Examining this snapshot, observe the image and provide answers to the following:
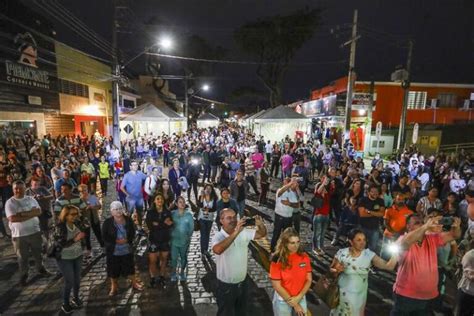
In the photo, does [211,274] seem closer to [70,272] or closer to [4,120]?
[70,272]

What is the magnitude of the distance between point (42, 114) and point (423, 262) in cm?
2148

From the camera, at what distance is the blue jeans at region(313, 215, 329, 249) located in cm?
640

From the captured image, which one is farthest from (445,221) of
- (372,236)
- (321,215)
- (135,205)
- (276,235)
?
(135,205)

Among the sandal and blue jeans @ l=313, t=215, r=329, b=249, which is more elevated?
blue jeans @ l=313, t=215, r=329, b=249

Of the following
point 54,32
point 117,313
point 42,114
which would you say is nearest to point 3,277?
point 117,313

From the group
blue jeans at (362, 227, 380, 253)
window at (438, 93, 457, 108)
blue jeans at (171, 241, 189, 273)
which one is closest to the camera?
blue jeans at (171, 241, 189, 273)

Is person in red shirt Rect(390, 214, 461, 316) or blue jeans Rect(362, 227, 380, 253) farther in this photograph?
blue jeans Rect(362, 227, 380, 253)

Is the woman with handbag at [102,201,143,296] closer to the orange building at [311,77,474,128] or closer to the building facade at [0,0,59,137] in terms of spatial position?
the building facade at [0,0,59,137]

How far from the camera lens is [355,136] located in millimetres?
23453

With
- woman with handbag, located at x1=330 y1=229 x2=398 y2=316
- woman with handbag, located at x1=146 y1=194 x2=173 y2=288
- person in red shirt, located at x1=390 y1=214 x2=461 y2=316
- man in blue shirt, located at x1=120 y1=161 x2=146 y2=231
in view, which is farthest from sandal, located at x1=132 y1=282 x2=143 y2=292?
person in red shirt, located at x1=390 y1=214 x2=461 y2=316

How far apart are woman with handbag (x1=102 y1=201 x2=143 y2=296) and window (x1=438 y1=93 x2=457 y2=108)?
29729 millimetres

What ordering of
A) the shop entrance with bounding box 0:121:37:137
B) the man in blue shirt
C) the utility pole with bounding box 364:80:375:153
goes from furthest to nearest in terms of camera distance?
the utility pole with bounding box 364:80:375:153
the shop entrance with bounding box 0:121:37:137
the man in blue shirt

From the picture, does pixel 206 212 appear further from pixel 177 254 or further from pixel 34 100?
pixel 34 100

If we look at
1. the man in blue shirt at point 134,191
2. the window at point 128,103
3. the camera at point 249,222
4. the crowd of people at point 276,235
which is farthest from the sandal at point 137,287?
the window at point 128,103
